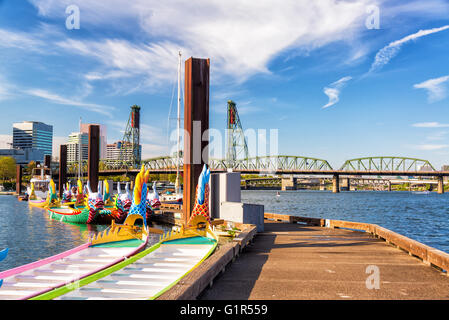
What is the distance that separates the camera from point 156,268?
10922 millimetres

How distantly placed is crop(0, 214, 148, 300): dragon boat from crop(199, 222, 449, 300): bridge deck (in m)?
4.12

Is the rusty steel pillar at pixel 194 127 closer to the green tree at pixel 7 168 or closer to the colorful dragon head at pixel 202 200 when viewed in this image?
the colorful dragon head at pixel 202 200

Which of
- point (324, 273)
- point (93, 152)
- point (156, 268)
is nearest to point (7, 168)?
point (93, 152)

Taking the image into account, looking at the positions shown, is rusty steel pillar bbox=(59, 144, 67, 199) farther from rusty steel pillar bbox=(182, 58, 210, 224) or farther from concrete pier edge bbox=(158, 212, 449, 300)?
concrete pier edge bbox=(158, 212, 449, 300)

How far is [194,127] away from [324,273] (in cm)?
1372

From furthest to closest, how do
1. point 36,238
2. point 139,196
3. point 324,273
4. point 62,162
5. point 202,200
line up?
point 62,162 < point 36,238 < point 139,196 < point 202,200 < point 324,273

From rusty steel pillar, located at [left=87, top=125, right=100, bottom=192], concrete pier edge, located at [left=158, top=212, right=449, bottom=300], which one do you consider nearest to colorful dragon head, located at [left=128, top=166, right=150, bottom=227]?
concrete pier edge, located at [left=158, top=212, right=449, bottom=300]

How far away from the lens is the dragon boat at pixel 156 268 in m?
8.47

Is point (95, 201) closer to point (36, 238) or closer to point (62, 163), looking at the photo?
point (36, 238)

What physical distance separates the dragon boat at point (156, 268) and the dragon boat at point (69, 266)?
57 cm

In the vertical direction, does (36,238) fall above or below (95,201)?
below

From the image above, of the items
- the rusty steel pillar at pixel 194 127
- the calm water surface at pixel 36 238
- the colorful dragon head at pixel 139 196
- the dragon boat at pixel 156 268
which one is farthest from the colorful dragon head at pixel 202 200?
the calm water surface at pixel 36 238

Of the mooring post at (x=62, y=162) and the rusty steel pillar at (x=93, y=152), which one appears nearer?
the rusty steel pillar at (x=93, y=152)
